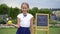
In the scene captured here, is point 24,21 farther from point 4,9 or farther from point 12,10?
point 12,10

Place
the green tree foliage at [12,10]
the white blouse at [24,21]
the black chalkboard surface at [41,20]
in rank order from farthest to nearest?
the green tree foliage at [12,10] < the black chalkboard surface at [41,20] < the white blouse at [24,21]

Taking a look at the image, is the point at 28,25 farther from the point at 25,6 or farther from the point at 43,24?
the point at 43,24

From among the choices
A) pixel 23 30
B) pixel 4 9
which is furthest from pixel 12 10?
pixel 23 30

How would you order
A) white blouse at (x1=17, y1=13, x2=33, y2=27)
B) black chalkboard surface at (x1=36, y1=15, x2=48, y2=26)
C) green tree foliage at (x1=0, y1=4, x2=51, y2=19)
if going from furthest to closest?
green tree foliage at (x1=0, y1=4, x2=51, y2=19), black chalkboard surface at (x1=36, y1=15, x2=48, y2=26), white blouse at (x1=17, y1=13, x2=33, y2=27)

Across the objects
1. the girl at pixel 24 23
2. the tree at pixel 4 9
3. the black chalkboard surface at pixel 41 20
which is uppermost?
the tree at pixel 4 9

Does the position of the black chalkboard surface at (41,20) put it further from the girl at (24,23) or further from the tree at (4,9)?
the tree at (4,9)

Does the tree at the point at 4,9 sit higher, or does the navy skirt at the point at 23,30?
the tree at the point at 4,9

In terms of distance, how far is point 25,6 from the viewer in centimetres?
211

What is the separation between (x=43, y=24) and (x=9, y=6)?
404 centimetres

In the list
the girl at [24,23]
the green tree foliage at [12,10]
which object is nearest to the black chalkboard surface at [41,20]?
the green tree foliage at [12,10]

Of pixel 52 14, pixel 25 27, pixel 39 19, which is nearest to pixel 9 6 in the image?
pixel 52 14


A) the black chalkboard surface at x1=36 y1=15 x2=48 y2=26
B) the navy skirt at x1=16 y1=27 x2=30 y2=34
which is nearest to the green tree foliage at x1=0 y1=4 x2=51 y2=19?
the black chalkboard surface at x1=36 y1=15 x2=48 y2=26

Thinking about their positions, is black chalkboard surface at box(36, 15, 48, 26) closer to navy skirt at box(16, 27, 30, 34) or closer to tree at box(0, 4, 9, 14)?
navy skirt at box(16, 27, 30, 34)

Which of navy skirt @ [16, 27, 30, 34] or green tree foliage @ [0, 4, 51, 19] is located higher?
green tree foliage @ [0, 4, 51, 19]
